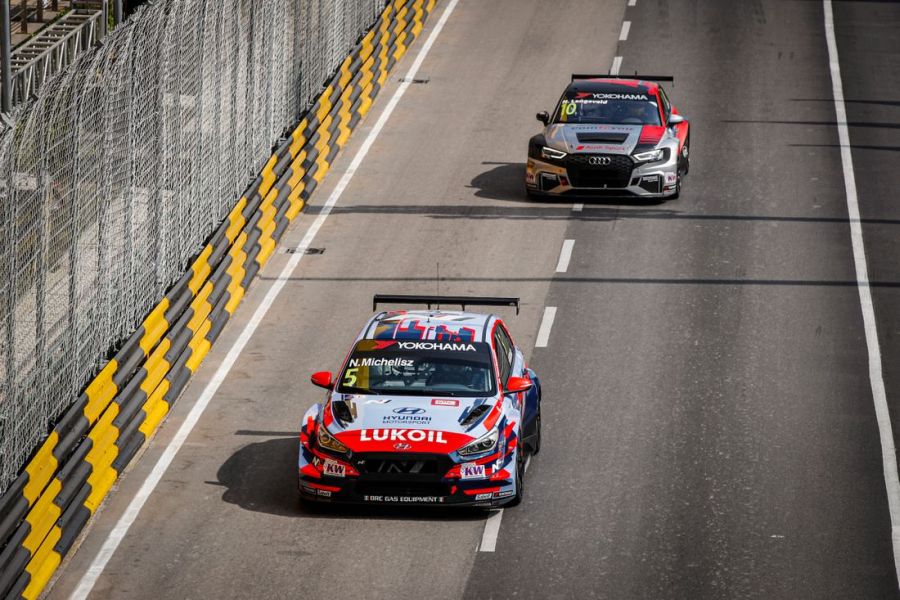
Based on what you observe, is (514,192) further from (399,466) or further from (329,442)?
(399,466)

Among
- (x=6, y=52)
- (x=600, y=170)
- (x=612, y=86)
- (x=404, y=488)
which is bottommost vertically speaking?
(x=600, y=170)

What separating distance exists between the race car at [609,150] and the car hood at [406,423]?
10590 mm

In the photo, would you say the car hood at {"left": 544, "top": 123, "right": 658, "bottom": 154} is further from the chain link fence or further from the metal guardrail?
the metal guardrail

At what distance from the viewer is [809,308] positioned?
21.2m

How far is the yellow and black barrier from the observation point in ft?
43.8

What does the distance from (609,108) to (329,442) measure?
41.8ft

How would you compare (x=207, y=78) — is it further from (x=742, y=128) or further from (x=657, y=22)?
(x=657, y=22)

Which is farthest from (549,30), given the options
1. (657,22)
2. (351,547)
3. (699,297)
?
(351,547)

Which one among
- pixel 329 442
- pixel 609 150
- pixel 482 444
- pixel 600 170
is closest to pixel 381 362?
pixel 329 442

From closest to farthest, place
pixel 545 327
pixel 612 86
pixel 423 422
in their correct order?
pixel 423 422, pixel 545 327, pixel 612 86

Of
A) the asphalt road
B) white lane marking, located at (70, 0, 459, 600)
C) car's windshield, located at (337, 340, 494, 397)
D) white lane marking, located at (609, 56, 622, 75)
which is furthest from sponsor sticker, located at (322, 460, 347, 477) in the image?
white lane marking, located at (609, 56, 622, 75)

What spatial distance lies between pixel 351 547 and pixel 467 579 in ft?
3.84

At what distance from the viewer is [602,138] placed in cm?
2548

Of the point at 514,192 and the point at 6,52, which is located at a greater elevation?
the point at 6,52
